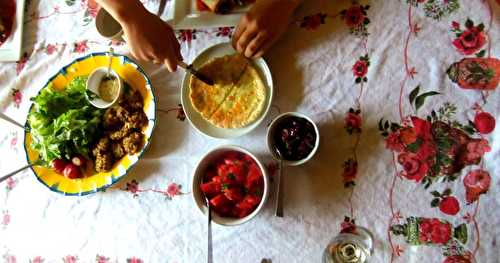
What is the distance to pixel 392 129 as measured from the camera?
85 cm

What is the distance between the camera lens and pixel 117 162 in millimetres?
958

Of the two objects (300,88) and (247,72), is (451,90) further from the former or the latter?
(247,72)

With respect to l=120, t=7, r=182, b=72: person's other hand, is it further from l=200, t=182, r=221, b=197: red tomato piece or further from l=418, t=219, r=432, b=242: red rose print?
l=418, t=219, r=432, b=242: red rose print

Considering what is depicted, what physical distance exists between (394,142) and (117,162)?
63 centimetres

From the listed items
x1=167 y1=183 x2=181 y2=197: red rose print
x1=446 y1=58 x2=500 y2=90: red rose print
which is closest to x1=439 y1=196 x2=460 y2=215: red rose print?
x1=446 y1=58 x2=500 y2=90: red rose print

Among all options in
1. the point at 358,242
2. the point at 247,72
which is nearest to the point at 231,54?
the point at 247,72

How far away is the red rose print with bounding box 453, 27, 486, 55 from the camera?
838 mm

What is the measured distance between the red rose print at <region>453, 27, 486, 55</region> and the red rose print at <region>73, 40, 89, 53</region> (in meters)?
0.90

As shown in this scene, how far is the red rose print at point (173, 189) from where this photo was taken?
0.94m

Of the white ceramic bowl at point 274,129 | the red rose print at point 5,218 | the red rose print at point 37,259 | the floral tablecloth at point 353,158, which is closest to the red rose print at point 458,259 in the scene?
the floral tablecloth at point 353,158

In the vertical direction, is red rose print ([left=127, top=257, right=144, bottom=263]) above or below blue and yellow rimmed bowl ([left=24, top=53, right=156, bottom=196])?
below

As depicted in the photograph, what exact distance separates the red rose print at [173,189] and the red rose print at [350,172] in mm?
379

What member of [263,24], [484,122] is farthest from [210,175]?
[484,122]

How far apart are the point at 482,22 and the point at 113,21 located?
33.4 inches
